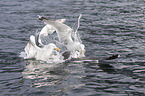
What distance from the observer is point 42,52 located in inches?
538

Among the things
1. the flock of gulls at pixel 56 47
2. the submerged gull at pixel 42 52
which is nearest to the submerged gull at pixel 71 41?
the flock of gulls at pixel 56 47

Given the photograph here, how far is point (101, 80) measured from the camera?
36.1 feet

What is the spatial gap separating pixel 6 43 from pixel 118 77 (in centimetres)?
773

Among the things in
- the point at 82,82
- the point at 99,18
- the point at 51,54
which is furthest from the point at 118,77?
the point at 99,18

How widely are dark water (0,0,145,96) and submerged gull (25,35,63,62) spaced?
55cm

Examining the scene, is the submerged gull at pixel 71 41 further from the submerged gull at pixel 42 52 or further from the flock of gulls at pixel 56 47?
A: the submerged gull at pixel 42 52

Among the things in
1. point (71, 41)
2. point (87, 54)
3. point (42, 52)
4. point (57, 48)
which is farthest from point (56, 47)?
point (87, 54)

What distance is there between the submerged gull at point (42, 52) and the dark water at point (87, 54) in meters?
0.55

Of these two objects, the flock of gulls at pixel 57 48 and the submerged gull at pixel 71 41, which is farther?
the submerged gull at pixel 71 41

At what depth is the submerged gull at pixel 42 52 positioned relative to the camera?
13.5m

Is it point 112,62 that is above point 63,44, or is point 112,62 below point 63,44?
below

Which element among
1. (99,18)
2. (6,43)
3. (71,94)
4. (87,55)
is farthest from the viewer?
(99,18)

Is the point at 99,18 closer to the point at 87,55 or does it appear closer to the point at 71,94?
the point at 87,55

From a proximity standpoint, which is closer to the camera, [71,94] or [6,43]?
[71,94]
